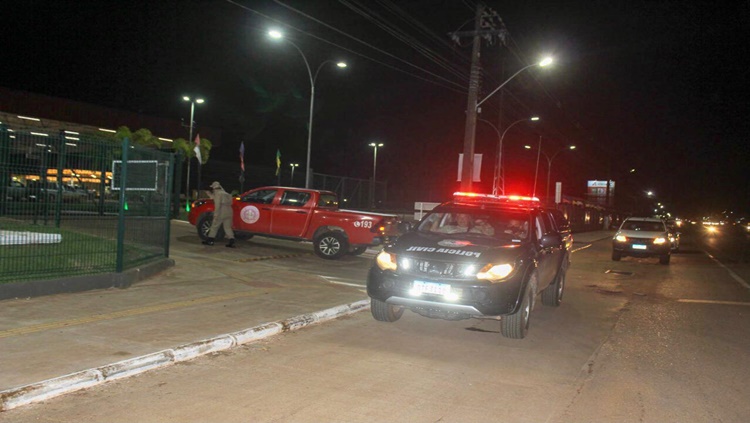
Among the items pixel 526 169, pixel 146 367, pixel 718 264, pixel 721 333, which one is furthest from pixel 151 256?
pixel 526 169

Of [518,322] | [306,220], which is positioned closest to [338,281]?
[306,220]

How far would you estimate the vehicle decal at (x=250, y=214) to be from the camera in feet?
50.9

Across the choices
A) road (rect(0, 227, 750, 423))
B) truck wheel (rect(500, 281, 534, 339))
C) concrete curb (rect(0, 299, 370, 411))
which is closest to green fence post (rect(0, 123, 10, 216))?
concrete curb (rect(0, 299, 370, 411))

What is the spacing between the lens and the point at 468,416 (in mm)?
4641

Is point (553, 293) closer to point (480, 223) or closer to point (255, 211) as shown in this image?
point (480, 223)

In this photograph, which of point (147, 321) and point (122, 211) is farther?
point (122, 211)

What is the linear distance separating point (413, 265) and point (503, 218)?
209 cm

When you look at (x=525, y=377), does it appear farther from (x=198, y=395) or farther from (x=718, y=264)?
(x=718, y=264)

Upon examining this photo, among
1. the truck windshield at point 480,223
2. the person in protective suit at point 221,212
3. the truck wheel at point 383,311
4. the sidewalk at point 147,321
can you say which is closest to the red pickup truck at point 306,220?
the person in protective suit at point 221,212

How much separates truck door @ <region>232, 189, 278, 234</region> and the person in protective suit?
2.75ft

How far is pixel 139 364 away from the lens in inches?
216

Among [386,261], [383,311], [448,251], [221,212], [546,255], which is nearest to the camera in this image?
[448,251]

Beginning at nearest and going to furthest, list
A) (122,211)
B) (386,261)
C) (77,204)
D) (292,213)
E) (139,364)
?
(139,364) < (386,261) < (122,211) < (77,204) < (292,213)

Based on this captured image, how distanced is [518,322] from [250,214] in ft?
32.3
